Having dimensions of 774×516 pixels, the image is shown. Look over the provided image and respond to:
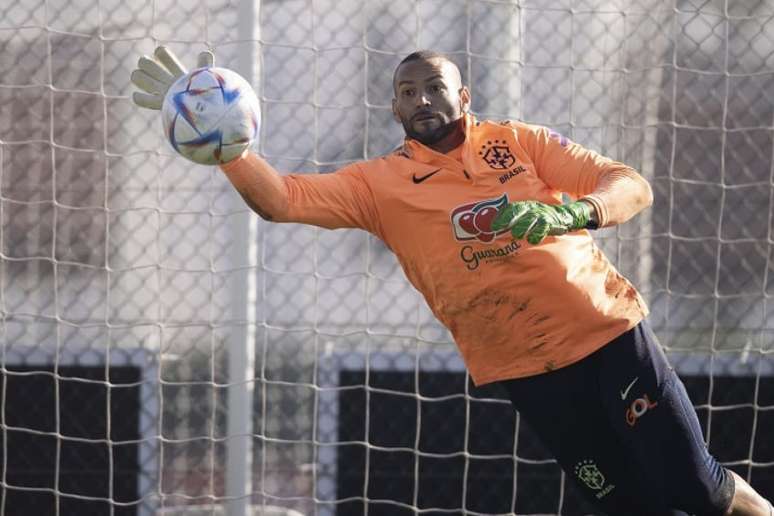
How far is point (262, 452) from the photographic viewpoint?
220 inches

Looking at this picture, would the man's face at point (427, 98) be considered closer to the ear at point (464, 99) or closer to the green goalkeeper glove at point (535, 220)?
Result: the ear at point (464, 99)

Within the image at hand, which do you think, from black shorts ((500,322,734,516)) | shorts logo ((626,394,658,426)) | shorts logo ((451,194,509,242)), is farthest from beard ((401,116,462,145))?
shorts logo ((626,394,658,426))

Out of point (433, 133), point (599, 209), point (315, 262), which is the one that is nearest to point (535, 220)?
point (599, 209)

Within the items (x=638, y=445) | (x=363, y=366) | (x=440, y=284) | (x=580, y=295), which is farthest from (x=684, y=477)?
(x=363, y=366)

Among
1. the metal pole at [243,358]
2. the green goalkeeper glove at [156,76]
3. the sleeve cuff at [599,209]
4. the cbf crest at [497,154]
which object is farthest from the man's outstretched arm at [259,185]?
the metal pole at [243,358]

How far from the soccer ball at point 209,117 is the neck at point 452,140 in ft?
2.04

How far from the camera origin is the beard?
381cm

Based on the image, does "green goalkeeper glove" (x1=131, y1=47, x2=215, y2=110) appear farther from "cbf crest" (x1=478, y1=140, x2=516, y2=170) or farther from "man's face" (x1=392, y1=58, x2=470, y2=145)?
"cbf crest" (x1=478, y1=140, x2=516, y2=170)

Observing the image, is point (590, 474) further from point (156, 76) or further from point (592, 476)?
point (156, 76)

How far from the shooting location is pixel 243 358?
5098 millimetres

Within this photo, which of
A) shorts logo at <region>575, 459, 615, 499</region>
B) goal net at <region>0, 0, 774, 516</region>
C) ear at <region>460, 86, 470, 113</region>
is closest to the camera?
shorts logo at <region>575, 459, 615, 499</region>

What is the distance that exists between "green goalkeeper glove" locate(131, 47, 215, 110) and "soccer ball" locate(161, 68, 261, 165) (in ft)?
0.36

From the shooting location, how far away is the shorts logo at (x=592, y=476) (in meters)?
3.76

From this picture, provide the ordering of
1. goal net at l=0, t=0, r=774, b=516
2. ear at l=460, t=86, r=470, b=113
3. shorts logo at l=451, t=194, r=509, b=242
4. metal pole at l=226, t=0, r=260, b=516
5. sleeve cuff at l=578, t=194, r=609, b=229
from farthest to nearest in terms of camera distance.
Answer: goal net at l=0, t=0, r=774, b=516 → metal pole at l=226, t=0, r=260, b=516 → ear at l=460, t=86, r=470, b=113 → shorts logo at l=451, t=194, r=509, b=242 → sleeve cuff at l=578, t=194, r=609, b=229
